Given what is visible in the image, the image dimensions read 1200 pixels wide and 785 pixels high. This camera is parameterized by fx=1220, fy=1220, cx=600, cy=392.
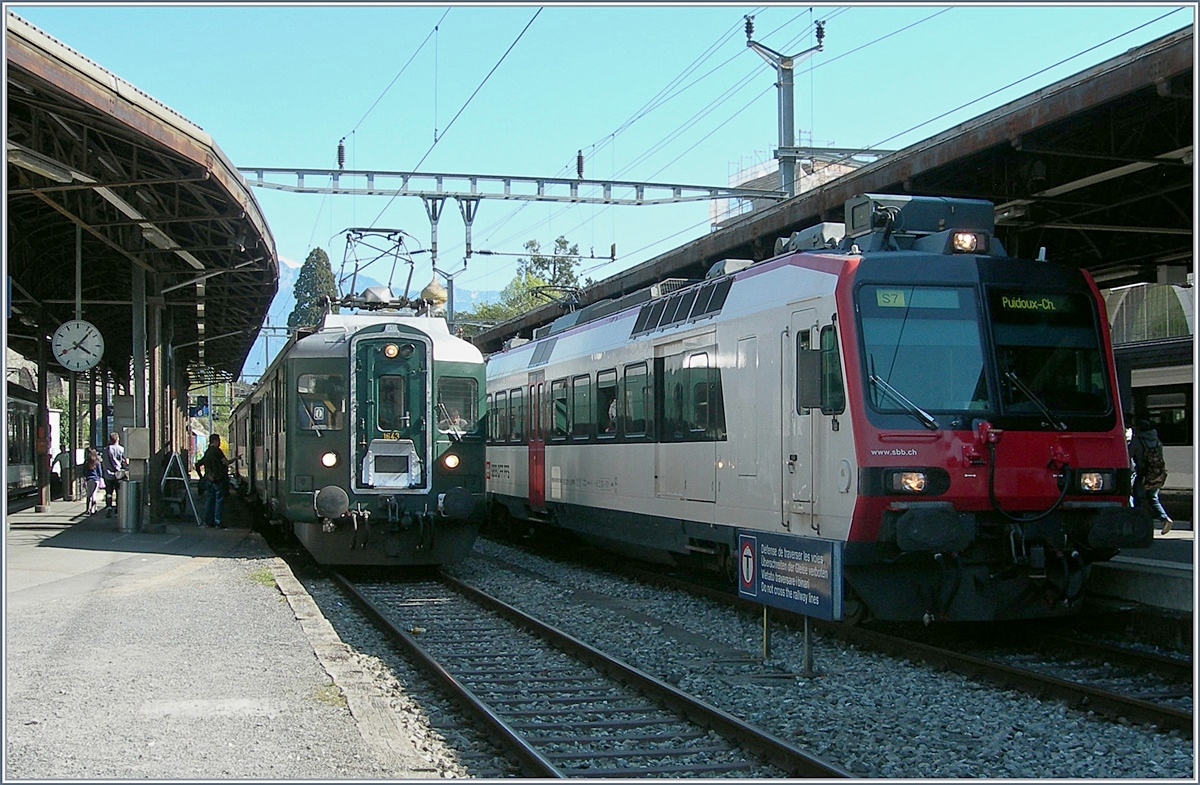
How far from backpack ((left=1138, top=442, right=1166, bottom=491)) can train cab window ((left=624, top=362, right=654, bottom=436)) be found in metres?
7.24

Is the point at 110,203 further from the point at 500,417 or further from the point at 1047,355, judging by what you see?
the point at 1047,355

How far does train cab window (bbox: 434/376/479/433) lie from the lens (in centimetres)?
1555

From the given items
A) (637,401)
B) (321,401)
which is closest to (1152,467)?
(637,401)

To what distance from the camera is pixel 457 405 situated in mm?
15688

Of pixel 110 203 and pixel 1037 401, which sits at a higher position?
pixel 110 203

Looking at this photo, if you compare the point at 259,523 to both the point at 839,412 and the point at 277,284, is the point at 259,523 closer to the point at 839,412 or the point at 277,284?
the point at 277,284

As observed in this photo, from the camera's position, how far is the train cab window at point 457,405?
51.0 ft

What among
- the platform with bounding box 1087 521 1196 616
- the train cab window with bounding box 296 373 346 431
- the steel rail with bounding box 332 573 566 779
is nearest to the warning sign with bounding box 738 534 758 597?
the steel rail with bounding box 332 573 566 779

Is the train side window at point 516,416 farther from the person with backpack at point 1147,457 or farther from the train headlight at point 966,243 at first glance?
the train headlight at point 966,243

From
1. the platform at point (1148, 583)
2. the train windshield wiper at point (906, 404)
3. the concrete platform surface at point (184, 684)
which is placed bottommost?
the concrete platform surface at point (184, 684)

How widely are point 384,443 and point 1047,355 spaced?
8.32m

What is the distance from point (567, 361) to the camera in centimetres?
1727

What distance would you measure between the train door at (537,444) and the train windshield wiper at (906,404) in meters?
9.37

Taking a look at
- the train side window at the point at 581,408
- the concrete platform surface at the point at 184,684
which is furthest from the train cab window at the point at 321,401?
the train side window at the point at 581,408
